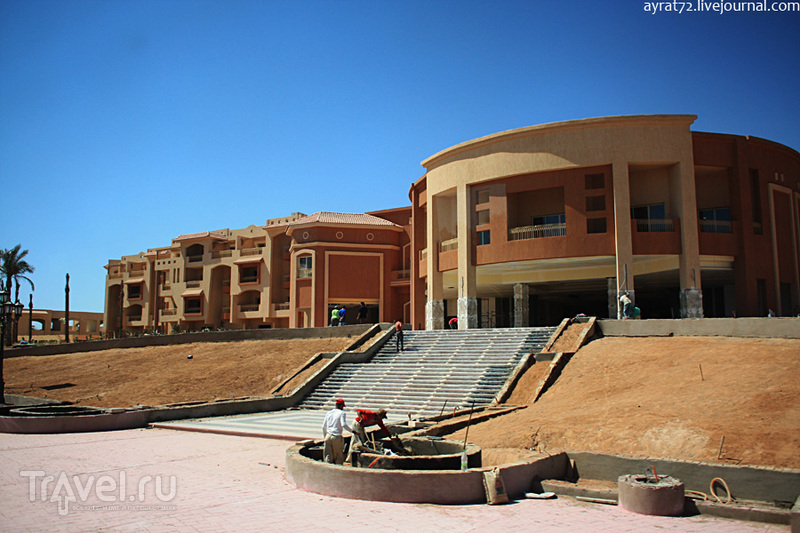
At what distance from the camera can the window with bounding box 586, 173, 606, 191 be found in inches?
1093

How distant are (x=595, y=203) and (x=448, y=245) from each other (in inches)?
299

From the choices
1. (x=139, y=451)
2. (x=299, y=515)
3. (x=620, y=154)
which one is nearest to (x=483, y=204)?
(x=620, y=154)

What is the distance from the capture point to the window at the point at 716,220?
27266 mm

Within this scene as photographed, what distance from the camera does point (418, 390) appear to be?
20500 millimetres

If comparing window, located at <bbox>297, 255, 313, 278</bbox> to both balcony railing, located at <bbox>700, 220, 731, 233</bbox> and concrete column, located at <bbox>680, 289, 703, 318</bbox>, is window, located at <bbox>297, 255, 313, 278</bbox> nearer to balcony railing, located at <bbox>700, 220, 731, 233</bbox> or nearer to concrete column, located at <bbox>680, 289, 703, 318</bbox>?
concrete column, located at <bbox>680, 289, 703, 318</bbox>

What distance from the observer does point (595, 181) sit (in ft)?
91.6

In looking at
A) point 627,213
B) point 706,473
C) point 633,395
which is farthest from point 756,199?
point 706,473

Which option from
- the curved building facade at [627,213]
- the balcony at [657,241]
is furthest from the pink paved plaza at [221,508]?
the balcony at [657,241]

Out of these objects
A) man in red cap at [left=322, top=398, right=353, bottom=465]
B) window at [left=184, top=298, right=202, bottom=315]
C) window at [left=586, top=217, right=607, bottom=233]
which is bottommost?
man in red cap at [left=322, top=398, right=353, bottom=465]

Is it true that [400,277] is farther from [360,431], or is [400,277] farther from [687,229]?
[360,431]

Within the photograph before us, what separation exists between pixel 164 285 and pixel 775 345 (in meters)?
50.7

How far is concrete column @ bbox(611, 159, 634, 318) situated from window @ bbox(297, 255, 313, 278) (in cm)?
2358

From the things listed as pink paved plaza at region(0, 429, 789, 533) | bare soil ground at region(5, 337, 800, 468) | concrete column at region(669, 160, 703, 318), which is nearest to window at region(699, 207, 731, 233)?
concrete column at region(669, 160, 703, 318)

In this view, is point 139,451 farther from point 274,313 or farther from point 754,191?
point 274,313
